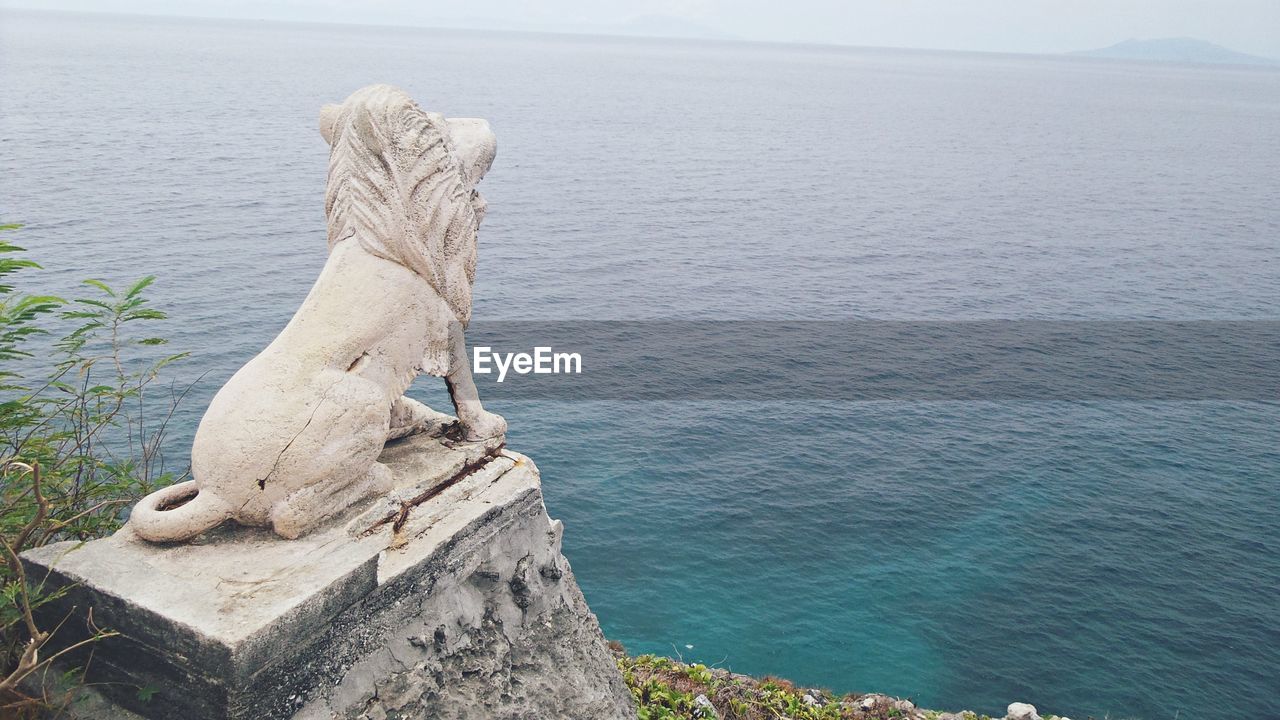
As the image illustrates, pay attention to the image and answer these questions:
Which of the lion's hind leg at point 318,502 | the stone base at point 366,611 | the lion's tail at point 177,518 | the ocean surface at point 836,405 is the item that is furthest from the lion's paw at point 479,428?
the ocean surface at point 836,405

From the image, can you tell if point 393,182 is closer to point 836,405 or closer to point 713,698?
point 713,698

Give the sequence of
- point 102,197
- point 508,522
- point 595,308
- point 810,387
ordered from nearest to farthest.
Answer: point 508,522
point 810,387
point 595,308
point 102,197

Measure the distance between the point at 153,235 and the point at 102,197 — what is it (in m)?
7.41

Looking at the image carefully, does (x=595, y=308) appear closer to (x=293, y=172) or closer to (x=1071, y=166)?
(x=293, y=172)

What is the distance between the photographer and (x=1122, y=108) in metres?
148

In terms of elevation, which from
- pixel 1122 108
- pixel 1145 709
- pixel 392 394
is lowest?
pixel 1145 709

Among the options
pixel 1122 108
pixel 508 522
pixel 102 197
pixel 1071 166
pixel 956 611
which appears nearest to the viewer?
pixel 508 522

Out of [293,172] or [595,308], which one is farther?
[293,172]

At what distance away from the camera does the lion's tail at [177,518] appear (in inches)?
310

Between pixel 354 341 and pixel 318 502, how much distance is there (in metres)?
1.47

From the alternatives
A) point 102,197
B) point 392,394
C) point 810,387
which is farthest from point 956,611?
point 102,197

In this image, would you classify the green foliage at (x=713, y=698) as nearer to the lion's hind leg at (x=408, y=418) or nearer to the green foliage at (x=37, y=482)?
the lion's hind leg at (x=408, y=418)

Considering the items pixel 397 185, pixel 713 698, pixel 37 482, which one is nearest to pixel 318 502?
pixel 37 482

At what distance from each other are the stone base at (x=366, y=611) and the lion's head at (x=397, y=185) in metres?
2.15
